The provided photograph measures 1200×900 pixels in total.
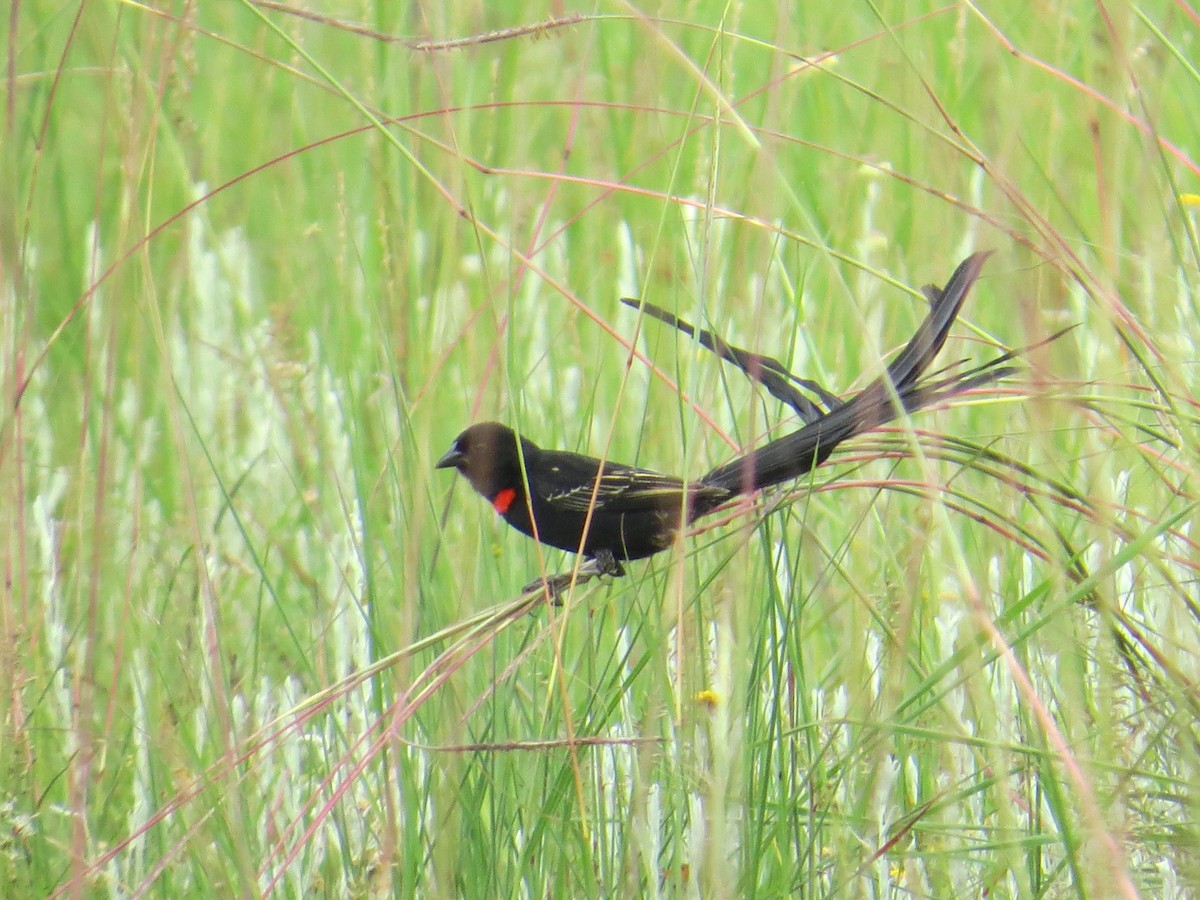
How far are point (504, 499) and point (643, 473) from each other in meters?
0.53

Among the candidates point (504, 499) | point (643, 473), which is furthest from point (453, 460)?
point (643, 473)

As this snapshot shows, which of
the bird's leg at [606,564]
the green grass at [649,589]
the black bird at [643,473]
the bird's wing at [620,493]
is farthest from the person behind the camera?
the bird's leg at [606,564]

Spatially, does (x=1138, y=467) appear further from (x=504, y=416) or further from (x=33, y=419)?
(x=33, y=419)

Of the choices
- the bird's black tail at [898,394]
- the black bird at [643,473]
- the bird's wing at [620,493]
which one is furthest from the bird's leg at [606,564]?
the bird's black tail at [898,394]

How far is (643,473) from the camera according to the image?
9.31ft

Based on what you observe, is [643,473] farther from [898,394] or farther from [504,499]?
[898,394]

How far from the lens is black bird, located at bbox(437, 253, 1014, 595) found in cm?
177

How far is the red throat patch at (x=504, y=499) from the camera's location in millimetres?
3186

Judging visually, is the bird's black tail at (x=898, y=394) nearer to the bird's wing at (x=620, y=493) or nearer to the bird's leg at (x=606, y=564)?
the bird's wing at (x=620, y=493)

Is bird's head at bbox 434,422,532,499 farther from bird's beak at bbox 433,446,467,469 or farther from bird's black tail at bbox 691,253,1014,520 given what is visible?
bird's black tail at bbox 691,253,1014,520

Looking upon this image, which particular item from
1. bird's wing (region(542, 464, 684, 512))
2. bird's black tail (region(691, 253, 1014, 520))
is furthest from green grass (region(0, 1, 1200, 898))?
bird's wing (region(542, 464, 684, 512))

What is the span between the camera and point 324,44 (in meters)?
4.36

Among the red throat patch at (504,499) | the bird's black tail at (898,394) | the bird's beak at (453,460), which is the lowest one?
the red throat patch at (504,499)

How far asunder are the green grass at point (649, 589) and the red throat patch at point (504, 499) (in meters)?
0.08
